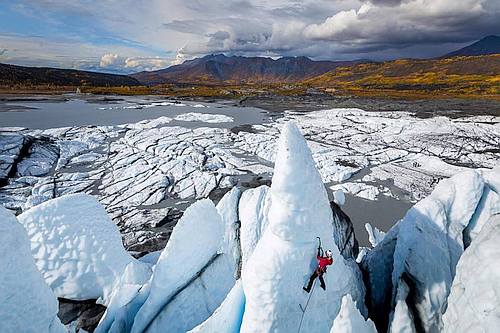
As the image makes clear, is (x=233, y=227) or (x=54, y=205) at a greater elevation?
(x=54, y=205)

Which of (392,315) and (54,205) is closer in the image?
(392,315)

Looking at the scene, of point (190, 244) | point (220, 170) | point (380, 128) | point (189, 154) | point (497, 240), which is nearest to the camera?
point (497, 240)

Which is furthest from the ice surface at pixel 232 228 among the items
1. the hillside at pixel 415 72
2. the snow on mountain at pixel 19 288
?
the hillside at pixel 415 72

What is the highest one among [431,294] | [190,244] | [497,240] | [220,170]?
[497,240]

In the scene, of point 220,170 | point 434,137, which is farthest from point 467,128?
point 220,170

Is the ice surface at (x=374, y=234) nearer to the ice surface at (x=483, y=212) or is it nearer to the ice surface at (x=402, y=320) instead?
the ice surface at (x=483, y=212)

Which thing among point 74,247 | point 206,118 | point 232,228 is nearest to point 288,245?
point 74,247

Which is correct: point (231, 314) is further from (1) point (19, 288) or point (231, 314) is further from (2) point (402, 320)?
(1) point (19, 288)

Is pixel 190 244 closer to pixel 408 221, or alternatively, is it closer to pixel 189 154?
pixel 408 221
